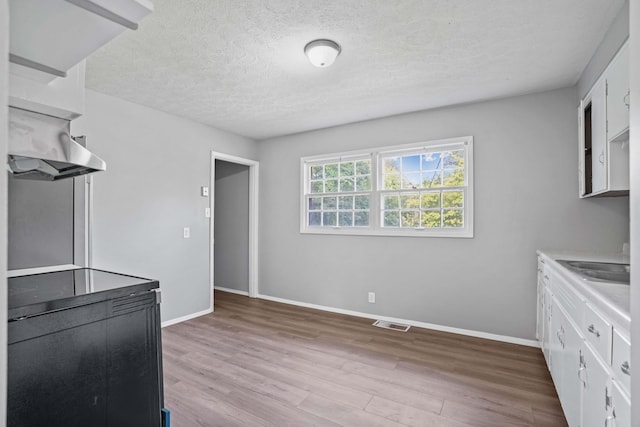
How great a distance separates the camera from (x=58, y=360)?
1213 mm

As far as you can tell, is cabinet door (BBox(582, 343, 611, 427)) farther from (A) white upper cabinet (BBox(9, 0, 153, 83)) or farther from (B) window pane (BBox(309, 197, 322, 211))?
(B) window pane (BBox(309, 197, 322, 211))

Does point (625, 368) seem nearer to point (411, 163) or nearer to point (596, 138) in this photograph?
point (596, 138)

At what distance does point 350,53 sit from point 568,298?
212 cm

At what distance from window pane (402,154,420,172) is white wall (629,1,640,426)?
3139 mm

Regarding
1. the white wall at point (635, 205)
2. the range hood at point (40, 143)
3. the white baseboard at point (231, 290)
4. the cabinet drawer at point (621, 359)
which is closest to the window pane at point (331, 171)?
the white baseboard at point (231, 290)

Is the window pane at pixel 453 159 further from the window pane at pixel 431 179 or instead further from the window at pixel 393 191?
the window pane at pixel 431 179

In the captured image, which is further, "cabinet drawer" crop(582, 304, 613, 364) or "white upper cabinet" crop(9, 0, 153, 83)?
"cabinet drawer" crop(582, 304, 613, 364)

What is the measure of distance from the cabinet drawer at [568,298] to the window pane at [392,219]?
1791mm

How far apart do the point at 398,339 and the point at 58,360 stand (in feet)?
9.17

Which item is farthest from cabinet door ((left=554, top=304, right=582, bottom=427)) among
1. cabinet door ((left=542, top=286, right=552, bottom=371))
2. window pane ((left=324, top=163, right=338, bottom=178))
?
window pane ((left=324, top=163, right=338, bottom=178))

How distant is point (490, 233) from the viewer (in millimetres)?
3260

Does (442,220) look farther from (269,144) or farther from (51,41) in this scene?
(51,41)

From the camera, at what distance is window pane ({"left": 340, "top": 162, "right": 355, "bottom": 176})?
13.7ft

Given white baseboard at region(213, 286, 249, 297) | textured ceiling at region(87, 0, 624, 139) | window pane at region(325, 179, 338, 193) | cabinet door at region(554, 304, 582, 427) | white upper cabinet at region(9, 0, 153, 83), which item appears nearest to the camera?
white upper cabinet at region(9, 0, 153, 83)
